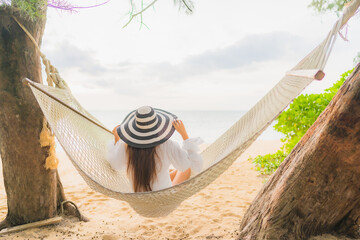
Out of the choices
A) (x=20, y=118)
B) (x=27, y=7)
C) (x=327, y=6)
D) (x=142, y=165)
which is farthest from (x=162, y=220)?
(x=327, y=6)

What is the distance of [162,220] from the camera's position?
2.09 metres

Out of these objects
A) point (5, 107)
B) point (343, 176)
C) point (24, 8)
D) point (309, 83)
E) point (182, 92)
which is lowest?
point (343, 176)

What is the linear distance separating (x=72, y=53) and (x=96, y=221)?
19.9 meters

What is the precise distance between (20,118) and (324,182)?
1724 mm

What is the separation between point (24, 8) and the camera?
1.68 meters

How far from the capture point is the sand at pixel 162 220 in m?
1.82

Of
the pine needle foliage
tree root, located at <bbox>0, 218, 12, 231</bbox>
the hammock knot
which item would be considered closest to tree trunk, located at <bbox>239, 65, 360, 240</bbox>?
the hammock knot

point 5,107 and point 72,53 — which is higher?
point 72,53

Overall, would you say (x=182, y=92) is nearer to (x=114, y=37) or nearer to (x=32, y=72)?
(x=114, y=37)

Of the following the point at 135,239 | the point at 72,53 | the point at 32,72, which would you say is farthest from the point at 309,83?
the point at 72,53

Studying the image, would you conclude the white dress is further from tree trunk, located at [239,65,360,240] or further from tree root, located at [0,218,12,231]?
tree root, located at [0,218,12,231]

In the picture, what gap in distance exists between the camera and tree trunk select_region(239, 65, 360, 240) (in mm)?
1116

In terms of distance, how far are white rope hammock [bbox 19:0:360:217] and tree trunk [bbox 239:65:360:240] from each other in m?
0.20

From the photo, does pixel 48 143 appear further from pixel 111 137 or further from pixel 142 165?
pixel 142 165
